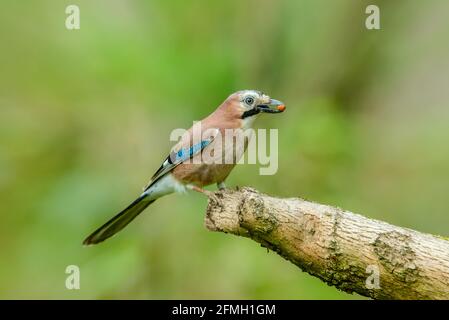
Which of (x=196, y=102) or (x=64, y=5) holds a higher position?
(x=64, y=5)

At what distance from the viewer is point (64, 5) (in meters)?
6.82

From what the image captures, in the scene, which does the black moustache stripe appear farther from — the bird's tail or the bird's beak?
the bird's tail

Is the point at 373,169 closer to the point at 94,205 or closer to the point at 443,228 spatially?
the point at 443,228

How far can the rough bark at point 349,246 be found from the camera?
355 cm

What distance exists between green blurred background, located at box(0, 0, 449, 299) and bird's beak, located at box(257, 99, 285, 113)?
2.85ft

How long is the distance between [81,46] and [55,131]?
892 millimetres

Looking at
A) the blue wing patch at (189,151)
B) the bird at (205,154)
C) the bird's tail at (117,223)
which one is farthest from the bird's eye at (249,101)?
the bird's tail at (117,223)

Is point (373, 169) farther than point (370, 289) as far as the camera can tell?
Yes

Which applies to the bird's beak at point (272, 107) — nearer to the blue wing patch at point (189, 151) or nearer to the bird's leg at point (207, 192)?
the blue wing patch at point (189, 151)

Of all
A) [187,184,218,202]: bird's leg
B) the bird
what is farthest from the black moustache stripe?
[187,184,218,202]: bird's leg

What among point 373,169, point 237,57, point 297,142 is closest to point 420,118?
point 373,169

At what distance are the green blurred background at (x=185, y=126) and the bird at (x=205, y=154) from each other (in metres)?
0.65

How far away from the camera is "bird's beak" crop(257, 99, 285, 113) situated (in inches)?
213
